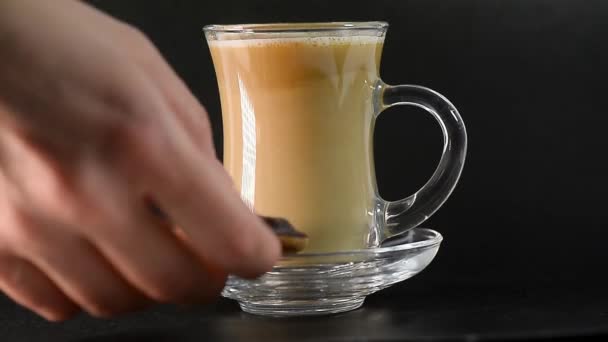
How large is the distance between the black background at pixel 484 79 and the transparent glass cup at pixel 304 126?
25 cm

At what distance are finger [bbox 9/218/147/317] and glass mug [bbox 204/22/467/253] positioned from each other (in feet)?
0.60

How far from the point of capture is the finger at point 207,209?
1.99ft

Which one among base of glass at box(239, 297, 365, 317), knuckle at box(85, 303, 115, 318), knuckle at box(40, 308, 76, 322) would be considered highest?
base of glass at box(239, 297, 365, 317)

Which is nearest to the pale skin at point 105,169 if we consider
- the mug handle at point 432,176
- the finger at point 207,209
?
the finger at point 207,209

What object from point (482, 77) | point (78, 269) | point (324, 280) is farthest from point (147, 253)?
point (482, 77)

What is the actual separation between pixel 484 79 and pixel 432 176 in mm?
268

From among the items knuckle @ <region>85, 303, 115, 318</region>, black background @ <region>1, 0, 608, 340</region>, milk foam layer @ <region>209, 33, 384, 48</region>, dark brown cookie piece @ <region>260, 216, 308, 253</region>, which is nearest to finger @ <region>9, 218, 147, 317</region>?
knuckle @ <region>85, 303, 115, 318</region>

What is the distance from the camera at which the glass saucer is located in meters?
0.78

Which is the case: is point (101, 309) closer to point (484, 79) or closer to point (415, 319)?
point (415, 319)

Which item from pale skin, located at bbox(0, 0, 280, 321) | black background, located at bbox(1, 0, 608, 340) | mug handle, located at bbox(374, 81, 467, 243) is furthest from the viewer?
black background, located at bbox(1, 0, 608, 340)

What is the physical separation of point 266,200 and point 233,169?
1.9 inches

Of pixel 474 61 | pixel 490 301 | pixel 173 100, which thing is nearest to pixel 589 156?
pixel 474 61

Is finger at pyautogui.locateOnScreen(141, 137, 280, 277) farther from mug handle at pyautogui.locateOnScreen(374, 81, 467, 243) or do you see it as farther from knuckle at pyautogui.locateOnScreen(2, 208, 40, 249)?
mug handle at pyautogui.locateOnScreen(374, 81, 467, 243)

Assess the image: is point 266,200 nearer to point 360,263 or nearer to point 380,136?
point 360,263
